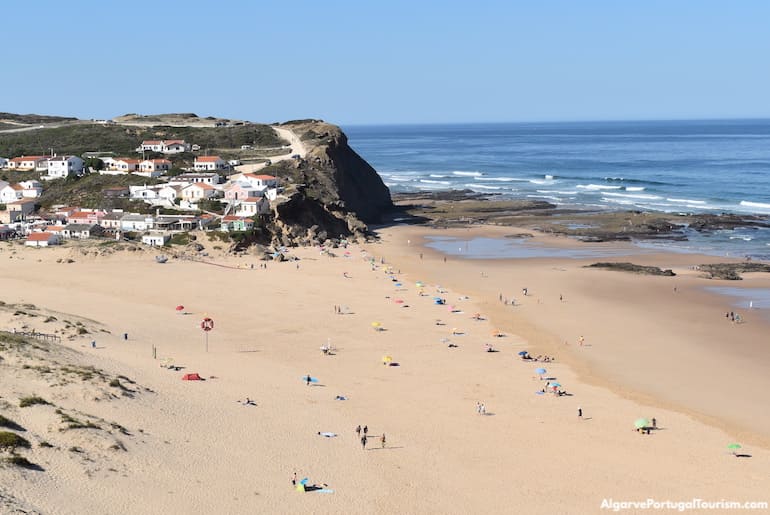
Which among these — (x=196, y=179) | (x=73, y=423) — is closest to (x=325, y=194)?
(x=196, y=179)

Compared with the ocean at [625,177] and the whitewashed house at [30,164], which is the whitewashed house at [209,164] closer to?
the whitewashed house at [30,164]

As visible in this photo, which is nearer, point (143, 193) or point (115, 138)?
point (143, 193)

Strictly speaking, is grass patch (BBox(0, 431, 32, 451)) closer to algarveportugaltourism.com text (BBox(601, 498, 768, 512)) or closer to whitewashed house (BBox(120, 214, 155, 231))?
algarveportugaltourism.com text (BBox(601, 498, 768, 512))

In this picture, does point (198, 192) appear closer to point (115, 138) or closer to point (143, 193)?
point (143, 193)

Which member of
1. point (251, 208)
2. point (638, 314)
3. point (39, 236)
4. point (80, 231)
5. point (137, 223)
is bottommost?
point (638, 314)

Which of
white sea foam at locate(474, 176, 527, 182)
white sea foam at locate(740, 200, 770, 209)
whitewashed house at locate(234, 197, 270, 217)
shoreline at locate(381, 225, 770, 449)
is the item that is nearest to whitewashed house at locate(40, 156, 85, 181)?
whitewashed house at locate(234, 197, 270, 217)

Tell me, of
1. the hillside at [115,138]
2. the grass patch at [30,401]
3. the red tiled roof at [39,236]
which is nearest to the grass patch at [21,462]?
the grass patch at [30,401]
